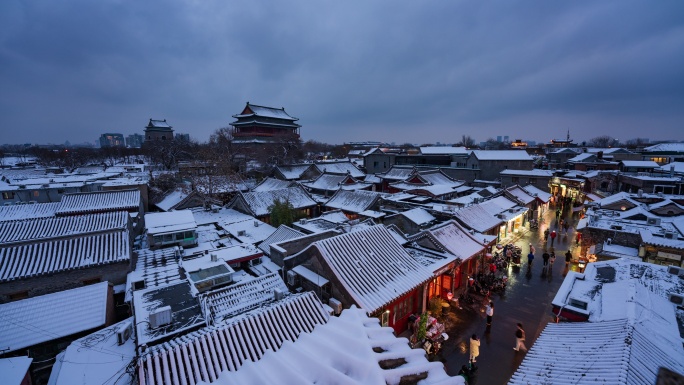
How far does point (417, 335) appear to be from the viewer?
1102 cm

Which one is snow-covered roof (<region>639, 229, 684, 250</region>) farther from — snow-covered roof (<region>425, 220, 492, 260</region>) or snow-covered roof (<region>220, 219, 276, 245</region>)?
snow-covered roof (<region>220, 219, 276, 245</region>)

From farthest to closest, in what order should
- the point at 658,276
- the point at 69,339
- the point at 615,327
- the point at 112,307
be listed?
the point at 112,307, the point at 658,276, the point at 69,339, the point at 615,327

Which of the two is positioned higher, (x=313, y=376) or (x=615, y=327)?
(x=313, y=376)

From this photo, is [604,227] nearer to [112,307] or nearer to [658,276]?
[658,276]

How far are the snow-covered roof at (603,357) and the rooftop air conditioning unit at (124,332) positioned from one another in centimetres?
1050

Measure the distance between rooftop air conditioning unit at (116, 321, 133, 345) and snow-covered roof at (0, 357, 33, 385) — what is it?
183 centimetres

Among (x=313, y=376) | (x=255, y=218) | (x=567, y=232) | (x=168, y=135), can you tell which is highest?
(x=168, y=135)

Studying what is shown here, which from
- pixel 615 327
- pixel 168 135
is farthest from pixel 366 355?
pixel 168 135

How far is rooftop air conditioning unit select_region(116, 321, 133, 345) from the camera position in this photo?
8641mm

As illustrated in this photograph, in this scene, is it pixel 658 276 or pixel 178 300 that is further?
pixel 658 276

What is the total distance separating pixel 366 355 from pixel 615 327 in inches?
323

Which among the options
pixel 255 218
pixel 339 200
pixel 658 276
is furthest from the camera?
pixel 339 200

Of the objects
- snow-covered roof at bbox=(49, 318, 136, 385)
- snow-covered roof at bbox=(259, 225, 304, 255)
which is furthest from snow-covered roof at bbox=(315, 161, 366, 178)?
snow-covered roof at bbox=(49, 318, 136, 385)

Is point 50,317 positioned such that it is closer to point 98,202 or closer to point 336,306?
point 336,306
